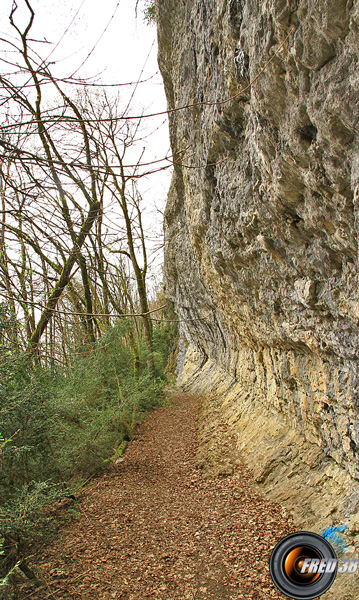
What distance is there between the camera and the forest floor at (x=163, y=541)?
9.95ft

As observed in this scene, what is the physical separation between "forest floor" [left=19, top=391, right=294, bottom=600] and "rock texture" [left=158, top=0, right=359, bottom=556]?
0.55 m

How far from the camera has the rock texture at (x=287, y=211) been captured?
2340 mm

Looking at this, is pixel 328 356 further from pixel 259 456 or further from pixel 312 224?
pixel 259 456

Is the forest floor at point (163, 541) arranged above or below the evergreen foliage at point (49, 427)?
below

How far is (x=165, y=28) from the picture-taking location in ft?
25.3

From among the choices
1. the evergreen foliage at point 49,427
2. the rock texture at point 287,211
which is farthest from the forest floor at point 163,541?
the rock texture at point 287,211

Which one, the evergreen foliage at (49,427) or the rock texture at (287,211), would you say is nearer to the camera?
the rock texture at (287,211)

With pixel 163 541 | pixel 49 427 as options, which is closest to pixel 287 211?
pixel 49 427

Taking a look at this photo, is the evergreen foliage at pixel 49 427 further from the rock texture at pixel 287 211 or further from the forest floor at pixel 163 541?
the rock texture at pixel 287 211

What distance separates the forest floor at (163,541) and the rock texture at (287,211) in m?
0.55

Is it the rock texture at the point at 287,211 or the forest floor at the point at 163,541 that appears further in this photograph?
the forest floor at the point at 163,541

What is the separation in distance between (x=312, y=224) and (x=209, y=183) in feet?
10.4

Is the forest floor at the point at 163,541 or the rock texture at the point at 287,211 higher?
the rock texture at the point at 287,211

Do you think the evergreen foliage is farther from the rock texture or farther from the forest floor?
the rock texture
